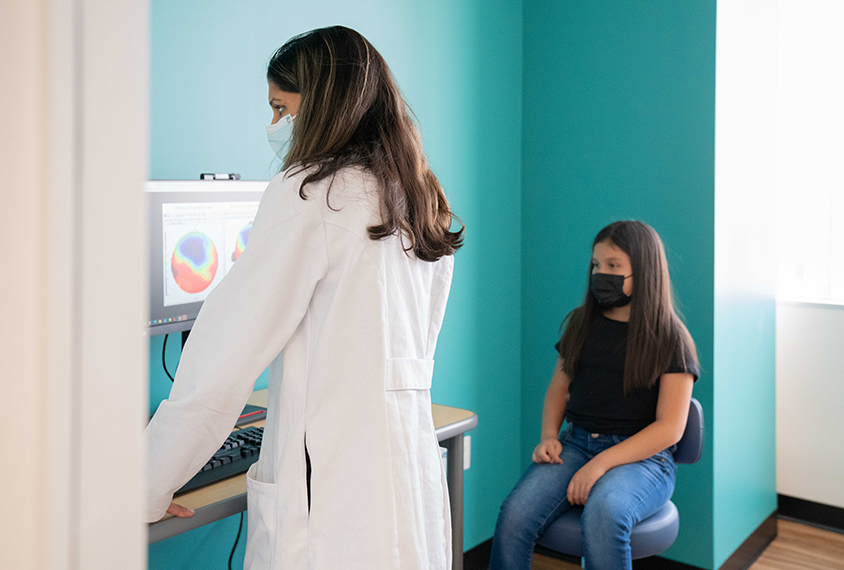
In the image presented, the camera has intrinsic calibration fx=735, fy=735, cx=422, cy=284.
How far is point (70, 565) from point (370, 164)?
0.83m

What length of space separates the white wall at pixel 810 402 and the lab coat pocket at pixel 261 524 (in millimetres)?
2453

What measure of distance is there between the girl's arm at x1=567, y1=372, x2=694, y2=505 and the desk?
0.31 metres

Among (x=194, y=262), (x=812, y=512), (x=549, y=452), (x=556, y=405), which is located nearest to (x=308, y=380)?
(x=194, y=262)

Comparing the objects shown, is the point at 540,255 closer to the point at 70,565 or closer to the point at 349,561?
the point at 349,561

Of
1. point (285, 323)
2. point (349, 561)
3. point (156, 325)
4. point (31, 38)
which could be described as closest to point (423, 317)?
point (285, 323)

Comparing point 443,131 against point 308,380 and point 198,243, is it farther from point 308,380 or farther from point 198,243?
point 308,380

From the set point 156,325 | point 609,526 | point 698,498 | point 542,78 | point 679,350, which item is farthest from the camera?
point 542,78

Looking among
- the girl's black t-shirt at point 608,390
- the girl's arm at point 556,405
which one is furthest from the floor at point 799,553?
the girl's black t-shirt at point 608,390

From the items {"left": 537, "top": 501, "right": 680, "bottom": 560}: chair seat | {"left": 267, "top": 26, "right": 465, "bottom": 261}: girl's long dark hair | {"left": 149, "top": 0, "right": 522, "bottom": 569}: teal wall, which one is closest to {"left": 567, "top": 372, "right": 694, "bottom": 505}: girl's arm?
{"left": 537, "top": 501, "right": 680, "bottom": 560}: chair seat

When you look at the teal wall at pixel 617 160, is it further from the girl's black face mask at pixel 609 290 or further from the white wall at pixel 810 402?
the white wall at pixel 810 402

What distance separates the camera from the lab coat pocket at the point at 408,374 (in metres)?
1.14

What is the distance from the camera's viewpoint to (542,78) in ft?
9.08

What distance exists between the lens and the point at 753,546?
2686 mm

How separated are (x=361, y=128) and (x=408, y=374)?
399mm
